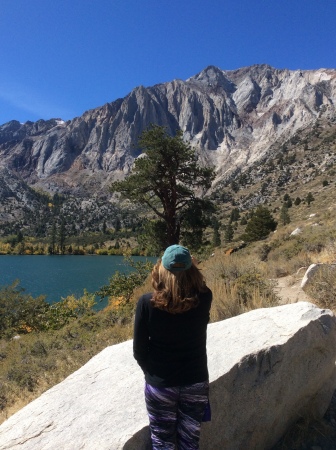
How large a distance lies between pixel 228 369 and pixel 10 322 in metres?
15.1

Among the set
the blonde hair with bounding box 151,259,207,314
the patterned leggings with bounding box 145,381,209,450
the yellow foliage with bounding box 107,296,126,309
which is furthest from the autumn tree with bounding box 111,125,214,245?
the patterned leggings with bounding box 145,381,209,450

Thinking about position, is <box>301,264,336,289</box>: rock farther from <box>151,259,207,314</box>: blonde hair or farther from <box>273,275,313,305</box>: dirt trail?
<box>151,259,207,314</box>: blonde hair

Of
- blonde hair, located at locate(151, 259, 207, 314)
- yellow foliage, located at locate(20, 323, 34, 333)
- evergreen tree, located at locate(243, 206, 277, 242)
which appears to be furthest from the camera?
evergreen tree, located at locate(243, 206, 277, 242)

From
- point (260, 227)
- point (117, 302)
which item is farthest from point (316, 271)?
point (260, 227)

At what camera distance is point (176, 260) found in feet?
7.44

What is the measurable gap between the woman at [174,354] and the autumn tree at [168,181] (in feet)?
47.0

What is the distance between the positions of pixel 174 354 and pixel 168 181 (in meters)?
14.8

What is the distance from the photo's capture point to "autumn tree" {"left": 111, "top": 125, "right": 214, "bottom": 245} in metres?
16.6

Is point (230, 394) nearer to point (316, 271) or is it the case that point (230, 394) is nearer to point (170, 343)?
point (170, 343)

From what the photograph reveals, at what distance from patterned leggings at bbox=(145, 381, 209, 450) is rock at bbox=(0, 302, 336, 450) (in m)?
0.14

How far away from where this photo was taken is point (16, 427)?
8.80ft

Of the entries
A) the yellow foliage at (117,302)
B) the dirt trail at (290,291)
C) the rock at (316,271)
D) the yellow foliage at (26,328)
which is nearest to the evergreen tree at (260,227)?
the yellow foliage at (117,302)

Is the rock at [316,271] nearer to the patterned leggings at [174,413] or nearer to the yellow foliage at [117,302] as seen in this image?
the patterned leggings at [174,413]

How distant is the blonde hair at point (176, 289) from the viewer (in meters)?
2.26
